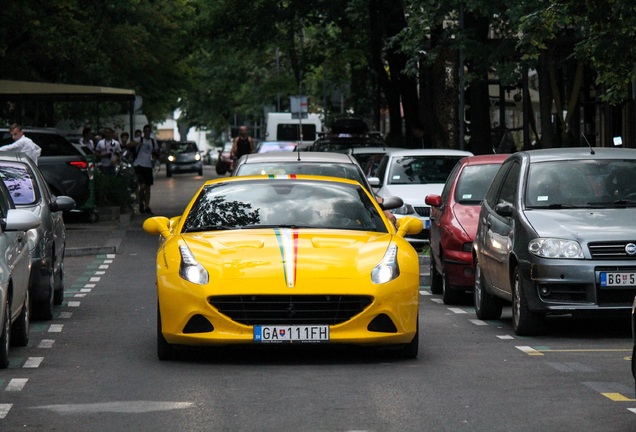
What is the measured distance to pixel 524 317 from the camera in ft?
44.7

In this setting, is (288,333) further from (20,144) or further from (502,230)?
(20,144)


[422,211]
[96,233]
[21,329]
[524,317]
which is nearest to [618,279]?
[524,317]

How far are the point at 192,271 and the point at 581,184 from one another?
176 inches

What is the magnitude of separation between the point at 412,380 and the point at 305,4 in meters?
31.0

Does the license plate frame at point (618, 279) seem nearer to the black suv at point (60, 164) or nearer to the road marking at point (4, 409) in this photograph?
the road marking at point (4, 409)

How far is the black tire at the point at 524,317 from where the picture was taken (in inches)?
535

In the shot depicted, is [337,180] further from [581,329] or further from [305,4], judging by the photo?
[305,4]

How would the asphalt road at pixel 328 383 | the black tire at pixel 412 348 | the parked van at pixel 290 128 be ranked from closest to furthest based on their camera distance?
the asphalt road at pixel 328 383 < the black tire at pixel 412 348 < the parked van at pixel 290 128

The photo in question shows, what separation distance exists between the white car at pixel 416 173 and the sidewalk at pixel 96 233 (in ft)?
15.0

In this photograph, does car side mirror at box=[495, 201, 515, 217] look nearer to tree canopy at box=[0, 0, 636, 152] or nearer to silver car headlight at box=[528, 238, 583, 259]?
silver car headlight at box=[528, 238, 583, 259]

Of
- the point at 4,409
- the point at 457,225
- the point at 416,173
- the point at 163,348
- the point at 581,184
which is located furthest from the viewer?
the point at 416,173

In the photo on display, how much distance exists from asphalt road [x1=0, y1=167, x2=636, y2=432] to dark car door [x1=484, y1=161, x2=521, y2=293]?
48 cm

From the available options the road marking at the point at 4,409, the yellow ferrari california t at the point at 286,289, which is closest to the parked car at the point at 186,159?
the yellow ferrari california t at the point at 286,289

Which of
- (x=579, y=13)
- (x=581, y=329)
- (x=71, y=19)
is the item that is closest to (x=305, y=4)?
(x=71, y=19)
